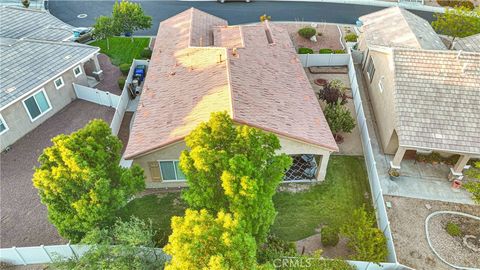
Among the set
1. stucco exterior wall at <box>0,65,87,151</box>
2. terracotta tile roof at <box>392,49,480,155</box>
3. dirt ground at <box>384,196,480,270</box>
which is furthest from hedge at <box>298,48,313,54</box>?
stucco exterior wall at <box>0,65,87,151</box>

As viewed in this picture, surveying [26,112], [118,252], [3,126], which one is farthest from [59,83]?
[118,252]

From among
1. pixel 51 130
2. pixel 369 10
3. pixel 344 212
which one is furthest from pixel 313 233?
pixel 369 10

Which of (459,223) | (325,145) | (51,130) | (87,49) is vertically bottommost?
(459,223)

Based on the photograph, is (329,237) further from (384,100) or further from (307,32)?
(307,32)

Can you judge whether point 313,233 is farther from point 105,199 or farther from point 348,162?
point 105,199

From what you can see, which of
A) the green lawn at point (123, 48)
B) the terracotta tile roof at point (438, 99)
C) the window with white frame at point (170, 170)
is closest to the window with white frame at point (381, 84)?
the terracotta tile roof at point (438, 99)

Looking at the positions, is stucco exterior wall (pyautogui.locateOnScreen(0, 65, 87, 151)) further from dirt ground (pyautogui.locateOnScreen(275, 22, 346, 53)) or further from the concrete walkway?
the concrete walkway
